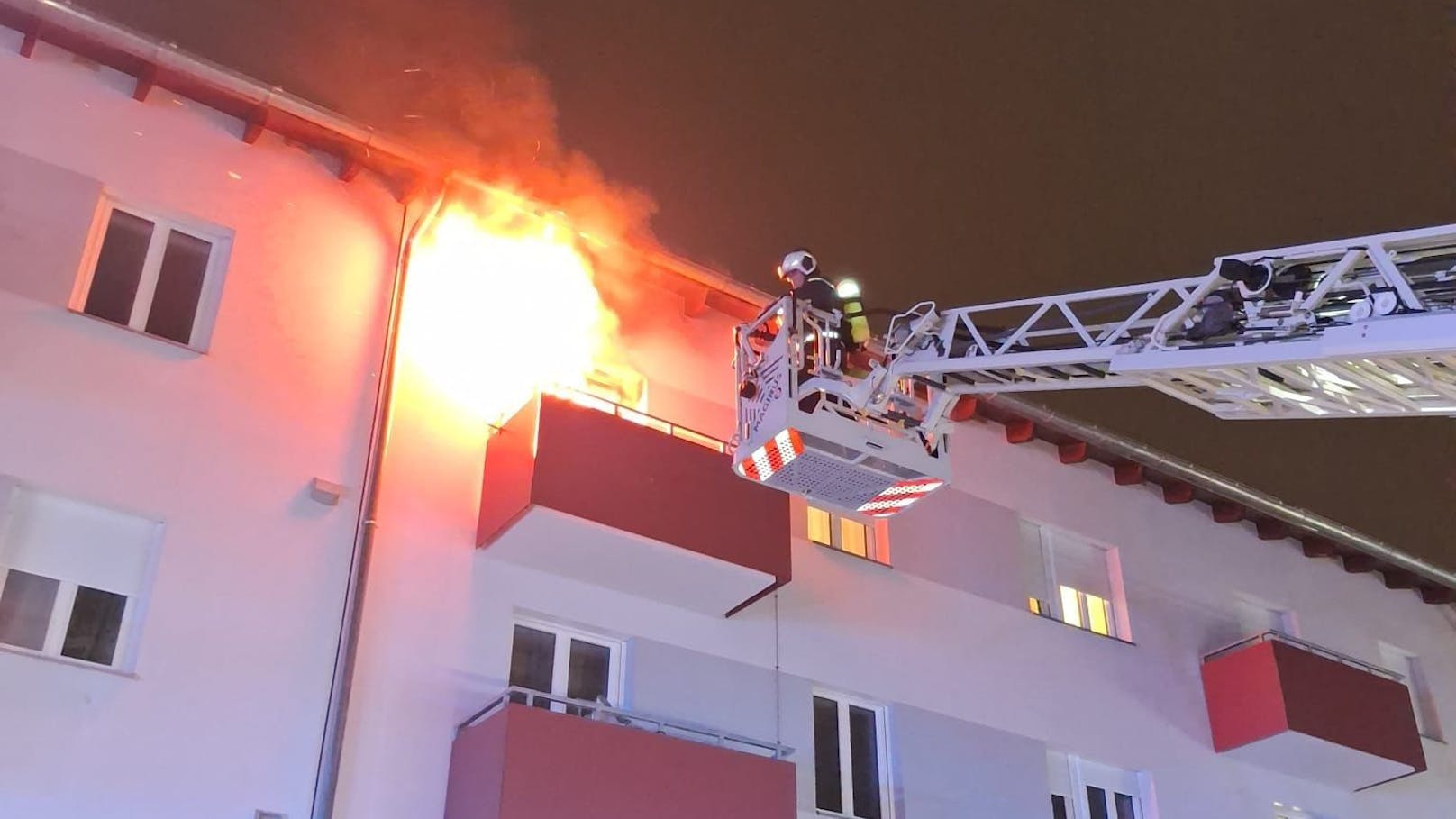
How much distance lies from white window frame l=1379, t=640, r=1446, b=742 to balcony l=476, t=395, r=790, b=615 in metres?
11.6

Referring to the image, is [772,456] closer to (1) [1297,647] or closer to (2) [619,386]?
(2) [619,386]

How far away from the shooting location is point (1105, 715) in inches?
580

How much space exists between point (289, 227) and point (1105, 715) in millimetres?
9924

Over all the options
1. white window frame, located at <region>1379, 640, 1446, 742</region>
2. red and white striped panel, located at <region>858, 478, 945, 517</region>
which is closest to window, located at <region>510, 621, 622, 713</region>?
red and white striped panel, located at <region>858, 478, 945, 517</region>

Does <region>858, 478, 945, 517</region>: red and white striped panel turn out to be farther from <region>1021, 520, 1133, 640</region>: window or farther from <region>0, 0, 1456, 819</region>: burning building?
<region>1021, 520, 1133, 640</region>: window

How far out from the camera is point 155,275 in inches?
423

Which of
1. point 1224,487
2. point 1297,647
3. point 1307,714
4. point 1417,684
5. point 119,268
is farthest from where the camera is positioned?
point 1417,684

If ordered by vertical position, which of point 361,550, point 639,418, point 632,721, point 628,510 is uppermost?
point 639,418

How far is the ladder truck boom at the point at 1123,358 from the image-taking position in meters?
7.49

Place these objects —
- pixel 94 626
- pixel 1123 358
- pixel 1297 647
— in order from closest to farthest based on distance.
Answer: pixel 1123 358, pixel 94 626, pixel 1297 647

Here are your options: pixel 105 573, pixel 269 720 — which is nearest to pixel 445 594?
pixel 269 720

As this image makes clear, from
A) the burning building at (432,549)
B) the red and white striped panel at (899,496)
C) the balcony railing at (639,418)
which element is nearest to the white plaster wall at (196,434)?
the burning building at (432,549)

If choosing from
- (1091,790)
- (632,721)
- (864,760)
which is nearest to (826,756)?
(864,760)

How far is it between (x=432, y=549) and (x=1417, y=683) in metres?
15.1
